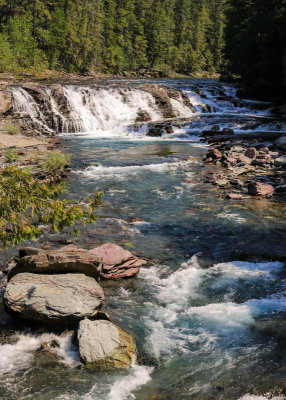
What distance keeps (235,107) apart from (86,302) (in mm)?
37302

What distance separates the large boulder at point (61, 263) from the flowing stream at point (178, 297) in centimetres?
83

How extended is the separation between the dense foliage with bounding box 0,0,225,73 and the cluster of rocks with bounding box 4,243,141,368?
150 ft

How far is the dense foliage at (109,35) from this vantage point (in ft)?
194

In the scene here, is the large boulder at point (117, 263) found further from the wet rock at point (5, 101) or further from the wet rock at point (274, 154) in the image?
the wet rock at point (5, 101)

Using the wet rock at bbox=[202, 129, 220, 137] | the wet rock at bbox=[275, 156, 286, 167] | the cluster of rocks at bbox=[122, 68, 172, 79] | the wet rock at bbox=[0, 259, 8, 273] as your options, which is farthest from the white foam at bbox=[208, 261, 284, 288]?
the cluster of rocks at bbox=[122, 68, 172, 79]

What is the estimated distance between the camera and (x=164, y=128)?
1244 inches

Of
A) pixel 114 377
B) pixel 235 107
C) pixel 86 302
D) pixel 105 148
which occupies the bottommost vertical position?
pixel 114 377

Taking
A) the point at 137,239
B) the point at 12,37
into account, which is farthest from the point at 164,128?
the point at 12,37

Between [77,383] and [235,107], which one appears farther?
[235,107]

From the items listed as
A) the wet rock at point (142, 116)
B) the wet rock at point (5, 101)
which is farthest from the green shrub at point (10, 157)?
the wet rock at point (142, 116)

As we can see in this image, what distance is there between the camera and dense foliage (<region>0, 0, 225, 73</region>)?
5912 centimetres

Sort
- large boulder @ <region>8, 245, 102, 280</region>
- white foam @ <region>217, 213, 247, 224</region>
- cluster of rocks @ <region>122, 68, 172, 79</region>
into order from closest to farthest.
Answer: large boulder @ <region>8, 245, 102, 280</region> < white foam @ <region>217, 213, 247, 224</region> < cluster of rocks @ <region>122, 68, 172, 79</region>

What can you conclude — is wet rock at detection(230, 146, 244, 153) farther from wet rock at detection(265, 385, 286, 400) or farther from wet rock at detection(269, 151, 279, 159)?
wet rock at detection(265, 385, 286, 400)

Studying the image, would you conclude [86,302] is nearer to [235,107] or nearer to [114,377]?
[114,377]
